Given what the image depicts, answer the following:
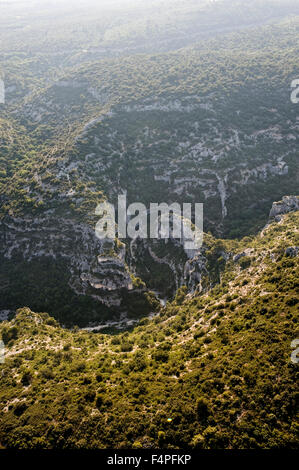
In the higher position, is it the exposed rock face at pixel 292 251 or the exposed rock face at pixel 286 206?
the exposed rock face at pixel 286 206

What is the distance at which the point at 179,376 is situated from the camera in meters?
36.7

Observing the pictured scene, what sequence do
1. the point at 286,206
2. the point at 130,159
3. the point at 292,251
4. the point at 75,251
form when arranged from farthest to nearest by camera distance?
1. the point at 130,159
2. the point at 286,206
3. the point at 75,251
4. the point at 292,251

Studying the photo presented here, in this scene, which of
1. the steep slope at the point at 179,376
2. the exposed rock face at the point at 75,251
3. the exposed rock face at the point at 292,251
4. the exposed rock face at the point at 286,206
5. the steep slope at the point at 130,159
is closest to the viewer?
the steep slope at the point at 179,376

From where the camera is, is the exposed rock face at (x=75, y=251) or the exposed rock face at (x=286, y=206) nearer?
the exposed rock face at (x=75, y=251)

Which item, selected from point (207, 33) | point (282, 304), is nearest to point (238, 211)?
point (282, 304)

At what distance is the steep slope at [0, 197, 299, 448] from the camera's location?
95.6 feet

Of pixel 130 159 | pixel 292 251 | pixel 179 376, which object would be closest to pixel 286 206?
pixel 292 251

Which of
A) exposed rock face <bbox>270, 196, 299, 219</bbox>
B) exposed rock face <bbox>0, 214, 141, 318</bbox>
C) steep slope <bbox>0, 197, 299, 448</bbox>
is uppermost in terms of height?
exposed rock face <bbox>270, 196, 299, 219</bbox>

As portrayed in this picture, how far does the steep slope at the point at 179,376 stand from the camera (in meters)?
29.1

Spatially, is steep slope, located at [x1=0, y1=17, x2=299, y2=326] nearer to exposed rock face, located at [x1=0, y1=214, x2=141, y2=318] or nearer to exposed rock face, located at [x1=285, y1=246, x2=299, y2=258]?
exposed rock face, located at [x1=0, y1=214, x2=141, y2=318]

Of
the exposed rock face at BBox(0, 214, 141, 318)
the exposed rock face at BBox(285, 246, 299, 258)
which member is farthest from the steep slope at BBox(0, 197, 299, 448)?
the exposed rock face at BBox(0, 214, 141, 318)

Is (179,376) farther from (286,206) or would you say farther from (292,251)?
(286,206)

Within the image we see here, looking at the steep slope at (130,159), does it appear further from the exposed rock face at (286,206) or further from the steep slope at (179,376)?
the steep slope at (179,376)

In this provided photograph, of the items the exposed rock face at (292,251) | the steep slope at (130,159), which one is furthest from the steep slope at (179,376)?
the steep slope at (130,159)
